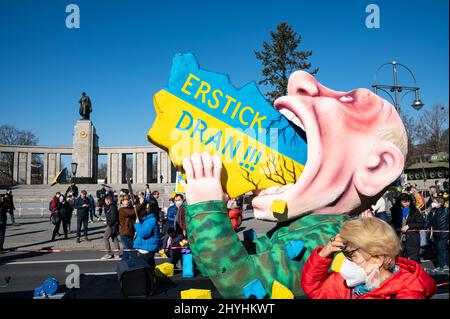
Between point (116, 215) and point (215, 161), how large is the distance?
681cm

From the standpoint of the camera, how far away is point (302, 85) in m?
2.52

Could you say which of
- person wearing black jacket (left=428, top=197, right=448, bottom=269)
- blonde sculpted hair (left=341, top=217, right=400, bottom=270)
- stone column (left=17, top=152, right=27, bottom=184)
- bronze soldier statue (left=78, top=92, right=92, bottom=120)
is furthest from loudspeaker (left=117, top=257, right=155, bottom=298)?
stone column (left=17, top=152, right=27, bottom=184)

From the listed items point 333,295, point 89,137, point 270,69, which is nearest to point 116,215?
point 333,295

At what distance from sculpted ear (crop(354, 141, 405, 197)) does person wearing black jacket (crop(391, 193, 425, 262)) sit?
491 cm

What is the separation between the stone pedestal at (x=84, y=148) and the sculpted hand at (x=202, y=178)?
25.9 meters

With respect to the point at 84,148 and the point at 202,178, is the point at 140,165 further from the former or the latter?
the point at 202,178

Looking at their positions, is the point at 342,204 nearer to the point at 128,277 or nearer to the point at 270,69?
the point at 128,277

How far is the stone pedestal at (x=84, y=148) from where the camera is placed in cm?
2621

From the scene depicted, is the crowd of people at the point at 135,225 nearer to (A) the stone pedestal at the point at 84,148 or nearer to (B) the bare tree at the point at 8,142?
(A) the stone pedestal at the point at 84,148

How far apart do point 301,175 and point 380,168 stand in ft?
1.68

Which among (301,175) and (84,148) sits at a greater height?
(84,148)

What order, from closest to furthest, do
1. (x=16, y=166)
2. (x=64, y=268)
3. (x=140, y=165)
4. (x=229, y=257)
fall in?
(x=229, y=257) → (x=64, y=268) → (x=16, y=166) → (x=140, y=165)

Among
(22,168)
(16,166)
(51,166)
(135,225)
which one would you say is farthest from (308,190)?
(22,168)

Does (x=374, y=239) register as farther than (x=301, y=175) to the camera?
No
